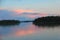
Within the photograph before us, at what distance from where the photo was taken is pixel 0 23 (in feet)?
111

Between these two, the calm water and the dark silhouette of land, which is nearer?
the calm water

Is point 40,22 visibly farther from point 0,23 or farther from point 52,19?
point 0,23

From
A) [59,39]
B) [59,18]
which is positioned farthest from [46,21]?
[59,39]

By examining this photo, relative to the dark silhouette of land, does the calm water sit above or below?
above

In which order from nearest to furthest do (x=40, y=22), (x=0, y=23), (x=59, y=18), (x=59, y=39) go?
(x=59, y=39), (x=0, y=23), (x=40, y=22), (x=59, y=18)

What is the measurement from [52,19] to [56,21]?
149cm

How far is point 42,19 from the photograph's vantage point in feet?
123

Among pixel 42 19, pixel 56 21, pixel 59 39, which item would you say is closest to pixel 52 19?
pixel 56 21

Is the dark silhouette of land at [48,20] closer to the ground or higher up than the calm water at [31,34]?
closer to the ground

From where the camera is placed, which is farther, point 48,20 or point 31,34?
point 48,20

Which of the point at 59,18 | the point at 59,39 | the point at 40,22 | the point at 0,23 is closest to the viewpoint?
the point at 59,39

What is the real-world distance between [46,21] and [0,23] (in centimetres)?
1044

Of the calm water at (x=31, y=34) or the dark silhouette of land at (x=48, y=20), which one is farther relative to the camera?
the dark silhouette of land at (x=48, y=20)

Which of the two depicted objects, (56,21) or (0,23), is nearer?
(0,23)
